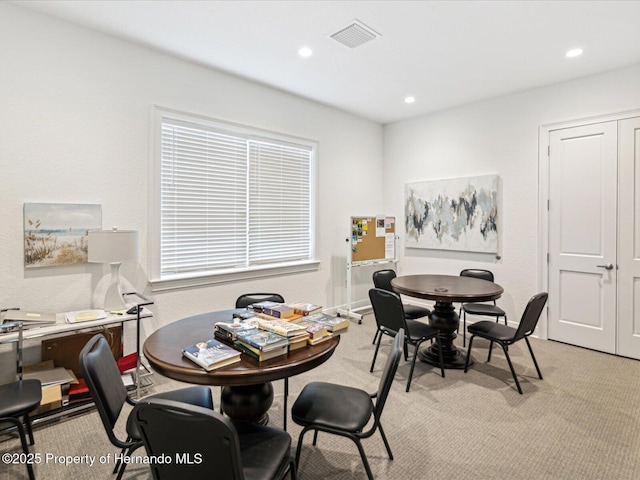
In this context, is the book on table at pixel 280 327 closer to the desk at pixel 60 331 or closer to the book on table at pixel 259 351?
the book on table at pixel 259 351

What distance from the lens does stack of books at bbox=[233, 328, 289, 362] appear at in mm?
1607

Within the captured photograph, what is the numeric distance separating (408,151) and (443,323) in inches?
124

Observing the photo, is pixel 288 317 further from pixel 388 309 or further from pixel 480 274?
pixel 480 274

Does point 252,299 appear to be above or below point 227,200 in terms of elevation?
below

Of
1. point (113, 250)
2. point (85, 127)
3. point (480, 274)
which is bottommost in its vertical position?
point (480, 274)

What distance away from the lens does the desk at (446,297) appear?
119 inches

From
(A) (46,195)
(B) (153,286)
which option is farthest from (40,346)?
(A) (46,195)

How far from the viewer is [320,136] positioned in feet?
15.9

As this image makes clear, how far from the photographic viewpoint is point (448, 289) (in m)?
3.21

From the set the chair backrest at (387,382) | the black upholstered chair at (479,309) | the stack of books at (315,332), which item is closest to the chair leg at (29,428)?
the stack of books at (315,332)

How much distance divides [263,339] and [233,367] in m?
0.20

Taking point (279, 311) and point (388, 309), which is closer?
point (279, 311)

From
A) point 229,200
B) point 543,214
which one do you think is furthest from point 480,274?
point 229,200

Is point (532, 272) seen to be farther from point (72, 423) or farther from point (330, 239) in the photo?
point (72, 423)
